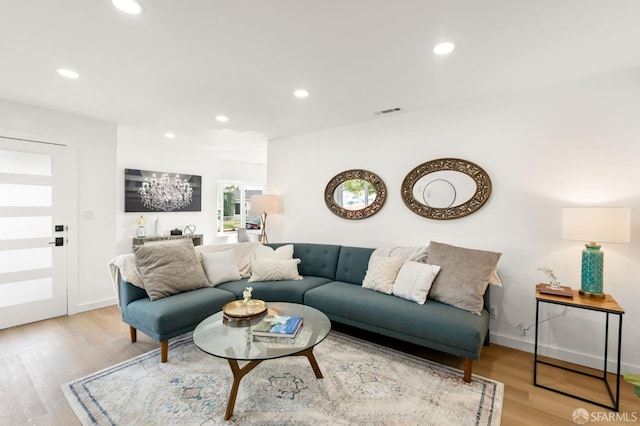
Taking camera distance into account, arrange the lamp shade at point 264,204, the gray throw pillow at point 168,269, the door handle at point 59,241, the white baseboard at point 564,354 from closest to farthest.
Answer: the white baseboard at point 564,354 < the gray throw pillow at point 168,269 < the door handle at point 59,241 < the lamp shade at point 264,204

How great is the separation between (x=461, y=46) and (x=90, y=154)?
429 centimetres

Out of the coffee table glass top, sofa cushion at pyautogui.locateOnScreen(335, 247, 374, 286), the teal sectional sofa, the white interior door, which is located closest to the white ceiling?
the white interior door

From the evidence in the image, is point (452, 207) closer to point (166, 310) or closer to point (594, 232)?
point (594, 232)

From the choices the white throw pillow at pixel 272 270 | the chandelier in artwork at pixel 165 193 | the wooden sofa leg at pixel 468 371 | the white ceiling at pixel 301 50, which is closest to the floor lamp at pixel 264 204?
the white throw pillow at pixel 272 270

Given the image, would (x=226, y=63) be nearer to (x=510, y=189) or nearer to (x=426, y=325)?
(x=426, y=325)

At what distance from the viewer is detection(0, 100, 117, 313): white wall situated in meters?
3.54

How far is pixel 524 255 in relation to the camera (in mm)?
2783

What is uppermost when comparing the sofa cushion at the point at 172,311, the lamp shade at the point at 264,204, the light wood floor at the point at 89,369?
the lamp shade at the point at 264,204

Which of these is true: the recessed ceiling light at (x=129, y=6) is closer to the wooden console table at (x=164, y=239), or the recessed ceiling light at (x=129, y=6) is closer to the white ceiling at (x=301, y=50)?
the white ceiling at (x=301, y=50)

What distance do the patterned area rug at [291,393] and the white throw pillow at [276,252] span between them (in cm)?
140

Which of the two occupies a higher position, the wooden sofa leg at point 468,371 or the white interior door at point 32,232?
the white interior door at point 32,232

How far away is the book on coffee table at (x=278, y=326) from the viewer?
2039 millimetres

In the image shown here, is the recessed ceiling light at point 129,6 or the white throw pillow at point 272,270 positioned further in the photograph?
the white throw pillow at point 272,270

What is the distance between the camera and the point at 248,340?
198cm
